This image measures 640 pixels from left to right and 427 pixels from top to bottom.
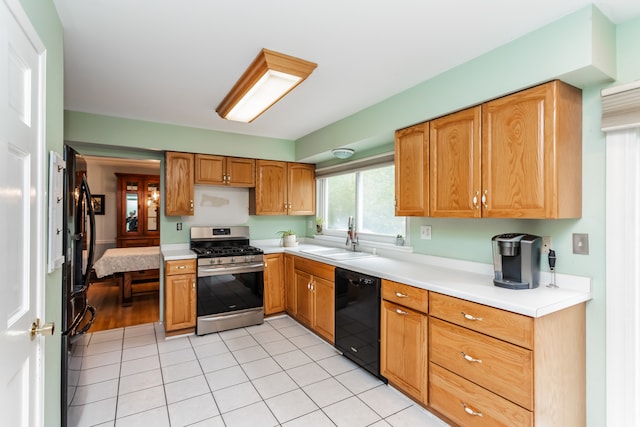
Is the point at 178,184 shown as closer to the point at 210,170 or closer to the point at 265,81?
the point at 210,170

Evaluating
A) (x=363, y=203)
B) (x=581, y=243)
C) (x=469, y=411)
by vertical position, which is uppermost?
(x=363, y=203)

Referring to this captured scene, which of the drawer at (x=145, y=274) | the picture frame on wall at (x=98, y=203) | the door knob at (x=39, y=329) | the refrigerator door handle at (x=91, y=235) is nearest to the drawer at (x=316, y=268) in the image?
the refrigerator door handle at (x=91, y=235)

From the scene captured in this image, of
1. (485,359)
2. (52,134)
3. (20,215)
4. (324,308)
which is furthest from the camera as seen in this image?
(324,308)

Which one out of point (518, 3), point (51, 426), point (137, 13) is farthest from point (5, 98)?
point (518, 3)

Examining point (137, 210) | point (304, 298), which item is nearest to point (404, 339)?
point (304, 298)

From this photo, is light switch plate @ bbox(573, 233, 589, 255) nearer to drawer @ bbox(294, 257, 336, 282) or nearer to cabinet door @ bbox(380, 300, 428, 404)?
cabinet door @ bbox(380, 300, 428, 404)

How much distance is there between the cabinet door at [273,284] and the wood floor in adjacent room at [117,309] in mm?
1482

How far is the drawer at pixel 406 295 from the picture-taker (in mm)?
2074

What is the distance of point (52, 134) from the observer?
4.95 ft

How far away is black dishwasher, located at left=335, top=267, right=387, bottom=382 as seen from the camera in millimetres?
2498

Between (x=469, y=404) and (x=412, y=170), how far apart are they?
5.38ft

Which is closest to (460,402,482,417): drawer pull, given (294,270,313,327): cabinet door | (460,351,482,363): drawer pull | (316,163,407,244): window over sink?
(460,351,482,363): drawer pull

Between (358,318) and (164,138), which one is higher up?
(164,138)

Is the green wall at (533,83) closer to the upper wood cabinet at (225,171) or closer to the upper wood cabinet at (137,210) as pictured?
the upper wood cabinet at (225,171)
